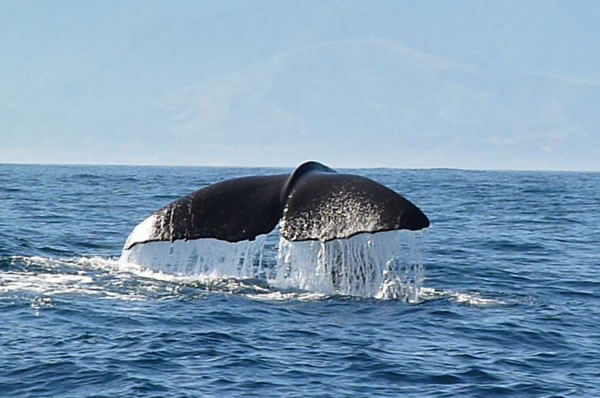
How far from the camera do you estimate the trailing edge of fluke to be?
9.72 m

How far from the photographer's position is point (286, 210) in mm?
10258

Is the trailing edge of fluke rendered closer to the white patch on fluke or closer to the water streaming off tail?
the white patch on fluke

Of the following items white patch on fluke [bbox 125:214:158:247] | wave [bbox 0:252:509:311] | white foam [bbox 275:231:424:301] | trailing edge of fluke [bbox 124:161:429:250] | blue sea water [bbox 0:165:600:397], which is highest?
trailing edge of fluke [bbox 124:161:429:250]

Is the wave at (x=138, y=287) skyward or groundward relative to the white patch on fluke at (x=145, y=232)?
groundward

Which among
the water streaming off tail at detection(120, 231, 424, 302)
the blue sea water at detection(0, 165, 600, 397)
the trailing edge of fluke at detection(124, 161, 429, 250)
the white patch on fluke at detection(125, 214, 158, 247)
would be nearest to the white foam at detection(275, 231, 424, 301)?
the water streaming off tail at detection(120, 231, 424, 302)

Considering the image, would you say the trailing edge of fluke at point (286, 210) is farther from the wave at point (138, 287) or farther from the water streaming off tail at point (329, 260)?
the wave at point (138, 287)

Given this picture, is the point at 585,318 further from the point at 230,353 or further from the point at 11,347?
the point at 11,347

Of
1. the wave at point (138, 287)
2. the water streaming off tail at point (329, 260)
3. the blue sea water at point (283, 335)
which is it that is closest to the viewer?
the blue sea water at point (283, 335)

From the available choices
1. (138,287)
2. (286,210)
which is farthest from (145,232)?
(138,287)

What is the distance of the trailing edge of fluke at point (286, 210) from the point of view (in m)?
9.72

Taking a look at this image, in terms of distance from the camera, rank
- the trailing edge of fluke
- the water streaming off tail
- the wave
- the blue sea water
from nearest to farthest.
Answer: the blue sea water, the trailing edge of fluke, the water streaming off tail, the wave

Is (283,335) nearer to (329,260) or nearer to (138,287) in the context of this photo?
(329,260)

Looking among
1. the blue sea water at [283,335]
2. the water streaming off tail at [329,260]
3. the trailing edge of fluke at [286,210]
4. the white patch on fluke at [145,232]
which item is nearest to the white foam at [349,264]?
the water streaming off tail at [329,260]

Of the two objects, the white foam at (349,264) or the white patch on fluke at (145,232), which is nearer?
the white patch on fluke at (145,232)
